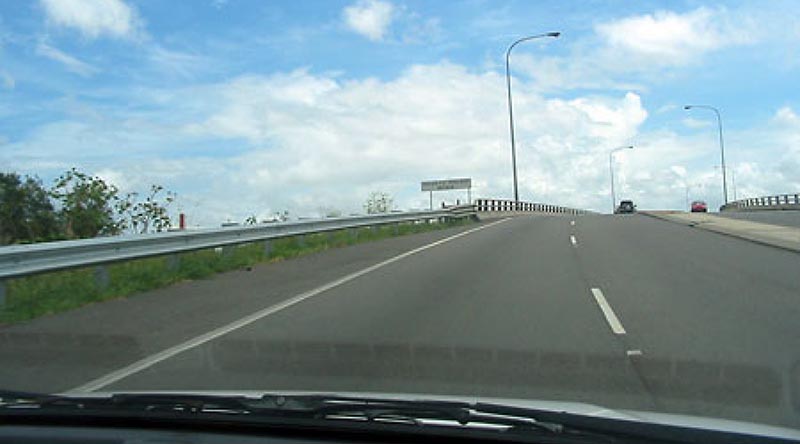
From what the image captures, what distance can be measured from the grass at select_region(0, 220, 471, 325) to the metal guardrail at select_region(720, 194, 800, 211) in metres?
52.6

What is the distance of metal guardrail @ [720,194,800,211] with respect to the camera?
6488cm

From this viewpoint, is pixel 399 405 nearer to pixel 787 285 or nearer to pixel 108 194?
pixel 787 285

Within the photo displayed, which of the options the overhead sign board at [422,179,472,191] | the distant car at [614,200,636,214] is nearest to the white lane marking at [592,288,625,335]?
the overhead sign board at [422,179,472,191]

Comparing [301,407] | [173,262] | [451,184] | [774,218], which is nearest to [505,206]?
[451,184]

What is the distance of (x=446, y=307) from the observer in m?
10.9

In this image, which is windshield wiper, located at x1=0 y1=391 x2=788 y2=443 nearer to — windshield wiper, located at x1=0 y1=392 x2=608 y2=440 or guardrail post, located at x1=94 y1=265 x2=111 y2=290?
windshield wiper, located at x1=0 y1=392 x2=608 y2=440

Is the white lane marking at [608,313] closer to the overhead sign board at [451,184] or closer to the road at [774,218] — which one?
the road at [774,218]

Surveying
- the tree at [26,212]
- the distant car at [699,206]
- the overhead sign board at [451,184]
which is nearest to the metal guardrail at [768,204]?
the distant car at [699,206]

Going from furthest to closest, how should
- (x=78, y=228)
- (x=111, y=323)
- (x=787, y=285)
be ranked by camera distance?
(x=78, y=228) < (x=787, y=285) < (x=111, y=323)

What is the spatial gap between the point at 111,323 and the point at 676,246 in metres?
14.7

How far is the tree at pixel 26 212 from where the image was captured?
27.5 meters

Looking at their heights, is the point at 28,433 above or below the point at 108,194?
below

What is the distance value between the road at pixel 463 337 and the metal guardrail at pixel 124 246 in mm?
866

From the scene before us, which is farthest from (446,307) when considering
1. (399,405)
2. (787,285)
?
(399,405)
